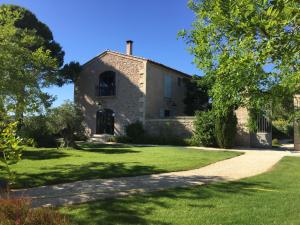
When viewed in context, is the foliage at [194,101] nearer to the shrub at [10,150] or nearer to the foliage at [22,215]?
the foliage at [22,215]

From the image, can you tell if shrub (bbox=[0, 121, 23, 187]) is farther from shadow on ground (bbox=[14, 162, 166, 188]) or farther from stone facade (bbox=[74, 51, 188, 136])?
stone facade (bbox=[74, 51, 188, 136])

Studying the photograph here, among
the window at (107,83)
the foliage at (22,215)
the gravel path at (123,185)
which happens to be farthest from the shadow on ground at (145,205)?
the window at (107,83)

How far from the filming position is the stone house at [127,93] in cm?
2691

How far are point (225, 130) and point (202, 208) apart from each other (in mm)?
15439

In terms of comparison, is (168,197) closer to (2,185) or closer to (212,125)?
(2,185)

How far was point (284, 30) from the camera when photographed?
4.38m

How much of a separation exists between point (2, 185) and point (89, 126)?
22.3 metres

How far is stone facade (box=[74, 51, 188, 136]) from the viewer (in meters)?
27.0

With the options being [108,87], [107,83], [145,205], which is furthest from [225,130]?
[145,205]

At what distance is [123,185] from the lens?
8.67m

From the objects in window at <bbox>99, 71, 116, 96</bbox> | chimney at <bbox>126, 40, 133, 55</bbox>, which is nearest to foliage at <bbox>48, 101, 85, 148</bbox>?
window at <bbox>99, 71, 116, 96</bbox>

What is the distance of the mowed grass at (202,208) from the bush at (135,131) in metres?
17.3

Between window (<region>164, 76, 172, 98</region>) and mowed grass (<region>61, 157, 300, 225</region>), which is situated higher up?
window (<region>164, 76, 172, 98</region>)

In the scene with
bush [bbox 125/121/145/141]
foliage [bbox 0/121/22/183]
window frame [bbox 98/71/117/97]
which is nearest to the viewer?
foliage [bbox 0/121/22/183]
